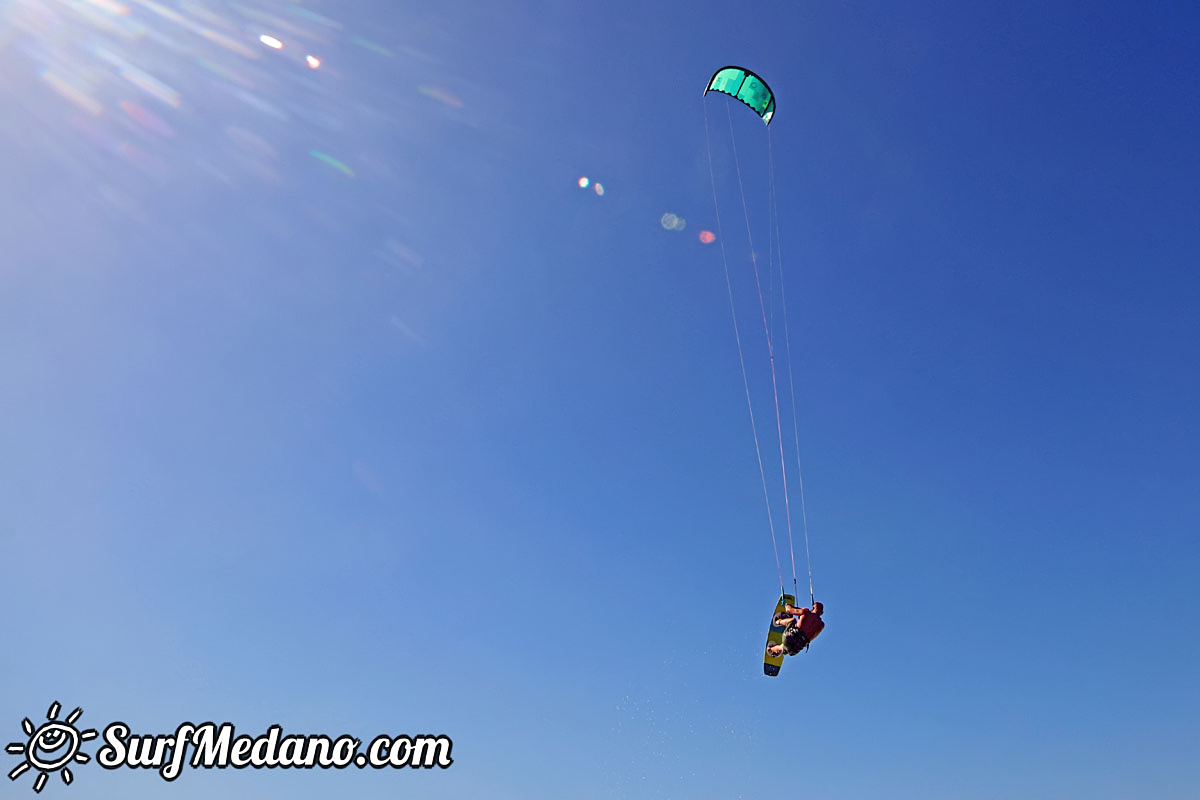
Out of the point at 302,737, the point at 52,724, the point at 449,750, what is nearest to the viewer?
the point at 52,724

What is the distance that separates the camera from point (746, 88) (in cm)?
1828

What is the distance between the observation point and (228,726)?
14.9m

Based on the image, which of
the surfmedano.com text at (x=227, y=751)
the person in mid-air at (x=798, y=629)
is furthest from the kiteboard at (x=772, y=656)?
the surfmedano.com text at (x=227, y=751)

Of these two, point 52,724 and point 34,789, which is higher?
point 52,724

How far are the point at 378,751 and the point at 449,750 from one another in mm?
2063

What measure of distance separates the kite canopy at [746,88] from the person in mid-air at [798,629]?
11.9m

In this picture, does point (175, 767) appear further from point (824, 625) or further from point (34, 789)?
point (824, 625)

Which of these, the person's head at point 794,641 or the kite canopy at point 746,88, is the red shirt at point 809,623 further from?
the kite canopy at point 746,88

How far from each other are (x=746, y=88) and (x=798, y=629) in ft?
43.4

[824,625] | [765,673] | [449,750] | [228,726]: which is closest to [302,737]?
[228,726]

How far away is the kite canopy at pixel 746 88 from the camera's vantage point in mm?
18078

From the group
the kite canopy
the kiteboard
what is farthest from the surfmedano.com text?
the kite canopy

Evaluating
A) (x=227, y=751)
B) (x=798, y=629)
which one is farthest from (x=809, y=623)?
(x=227, y=751)

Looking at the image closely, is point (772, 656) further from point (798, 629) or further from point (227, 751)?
point (227, 751)
